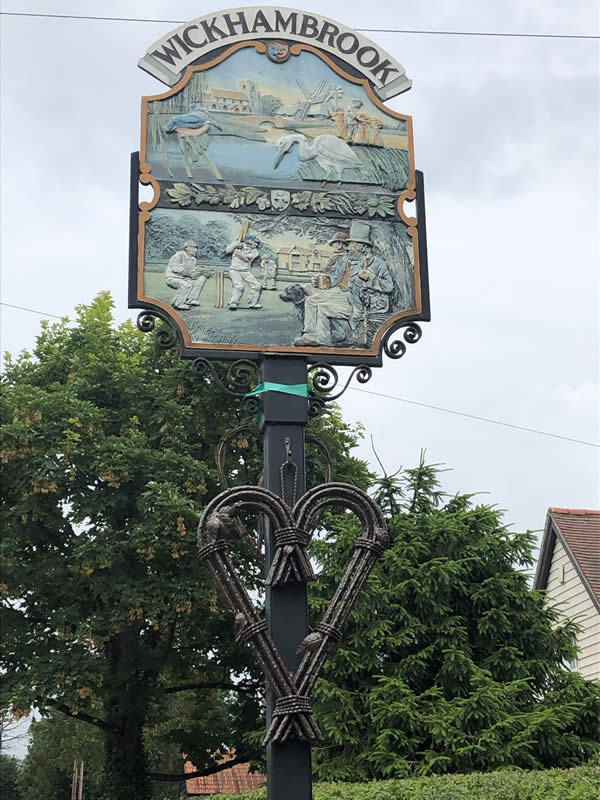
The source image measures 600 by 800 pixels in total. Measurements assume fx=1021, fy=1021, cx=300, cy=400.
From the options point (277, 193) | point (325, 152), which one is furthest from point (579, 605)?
point (277, 193)

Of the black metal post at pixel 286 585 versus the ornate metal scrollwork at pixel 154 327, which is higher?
the ornate metal scrollwork at pixel 154 327

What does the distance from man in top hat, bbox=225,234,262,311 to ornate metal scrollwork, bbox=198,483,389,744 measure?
149cm

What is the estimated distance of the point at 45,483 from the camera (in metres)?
15.9

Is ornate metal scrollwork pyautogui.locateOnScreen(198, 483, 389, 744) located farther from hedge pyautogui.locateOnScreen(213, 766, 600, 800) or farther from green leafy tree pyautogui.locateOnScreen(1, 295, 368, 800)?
green leafy tree pyautogui.locateOnScreen(1, 295, 368, 800)

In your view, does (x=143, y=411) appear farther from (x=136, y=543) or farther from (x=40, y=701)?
(x=40, y=701)

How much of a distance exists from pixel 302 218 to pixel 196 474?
968 centimetres

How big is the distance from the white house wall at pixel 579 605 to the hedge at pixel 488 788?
785 centimetres

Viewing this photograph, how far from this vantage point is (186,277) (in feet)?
23.1

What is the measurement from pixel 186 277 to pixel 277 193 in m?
0.96

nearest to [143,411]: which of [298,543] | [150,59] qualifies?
[150,59]

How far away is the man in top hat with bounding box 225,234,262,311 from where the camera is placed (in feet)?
23.2

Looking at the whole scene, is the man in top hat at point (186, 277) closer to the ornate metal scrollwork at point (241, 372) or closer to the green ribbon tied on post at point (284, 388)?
the ornate metal scrollwork at point (241, 372)

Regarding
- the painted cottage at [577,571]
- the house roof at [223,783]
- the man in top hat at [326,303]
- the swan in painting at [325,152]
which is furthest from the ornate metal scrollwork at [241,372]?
the house roof at [223,783]

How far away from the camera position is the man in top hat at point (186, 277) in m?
7.00
